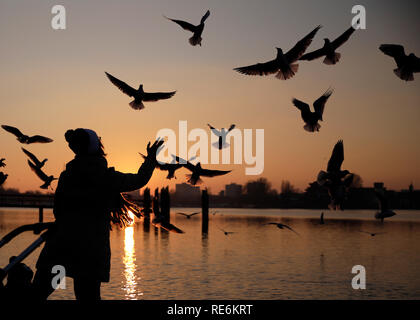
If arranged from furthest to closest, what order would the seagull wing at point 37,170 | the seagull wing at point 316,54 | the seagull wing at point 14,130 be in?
the seagull wing at point 37,170, the seagull wing at point 14,130, the seagull wing at point 316,54

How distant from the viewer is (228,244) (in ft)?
174

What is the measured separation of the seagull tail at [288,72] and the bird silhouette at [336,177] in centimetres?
237

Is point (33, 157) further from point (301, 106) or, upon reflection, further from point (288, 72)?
point (301, 106)

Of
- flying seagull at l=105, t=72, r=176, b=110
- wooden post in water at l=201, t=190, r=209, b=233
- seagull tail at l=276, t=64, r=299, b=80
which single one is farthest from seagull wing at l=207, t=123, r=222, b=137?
wooden post in water at l=201, t=190, r=209, b=233

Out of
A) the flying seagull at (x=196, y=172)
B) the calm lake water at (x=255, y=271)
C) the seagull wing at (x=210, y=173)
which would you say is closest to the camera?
the seagull wing at (x=210, y=173)

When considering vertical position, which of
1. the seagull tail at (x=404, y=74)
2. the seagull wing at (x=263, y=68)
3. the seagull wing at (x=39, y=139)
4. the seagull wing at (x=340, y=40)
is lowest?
the seagull wing at (x=39, y=139)

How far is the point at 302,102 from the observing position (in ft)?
50.7

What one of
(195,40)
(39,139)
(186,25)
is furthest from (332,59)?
(39,139)

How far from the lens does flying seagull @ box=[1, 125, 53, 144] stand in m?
21.3

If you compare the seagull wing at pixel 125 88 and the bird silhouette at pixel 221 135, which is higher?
the seagull wing at pixel 125 88

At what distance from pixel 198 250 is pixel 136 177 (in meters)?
41.9

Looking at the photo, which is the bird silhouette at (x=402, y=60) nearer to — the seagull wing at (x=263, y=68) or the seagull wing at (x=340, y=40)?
the seagull wing at (x=340, y=40)

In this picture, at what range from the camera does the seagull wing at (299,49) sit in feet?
52.2

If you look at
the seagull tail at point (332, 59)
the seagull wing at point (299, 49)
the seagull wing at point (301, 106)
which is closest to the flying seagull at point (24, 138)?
the seagull wing at point (299, 49)
